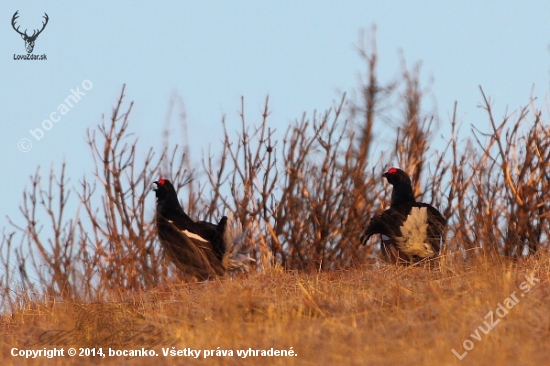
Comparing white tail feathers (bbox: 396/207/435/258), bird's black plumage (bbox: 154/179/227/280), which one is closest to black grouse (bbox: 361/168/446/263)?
white tail feathers (bbox: 396/207/435/258)

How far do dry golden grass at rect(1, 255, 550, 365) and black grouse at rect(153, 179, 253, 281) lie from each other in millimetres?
1330

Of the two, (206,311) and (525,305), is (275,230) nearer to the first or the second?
(206,311)

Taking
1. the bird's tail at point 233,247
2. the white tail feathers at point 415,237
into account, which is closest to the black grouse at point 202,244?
the bird's tail at point 233,247

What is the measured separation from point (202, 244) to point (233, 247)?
1.09ft

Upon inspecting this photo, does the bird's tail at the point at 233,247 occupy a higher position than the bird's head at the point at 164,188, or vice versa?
the bird's head at the point at 164,188

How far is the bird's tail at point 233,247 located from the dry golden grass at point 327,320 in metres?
1.39

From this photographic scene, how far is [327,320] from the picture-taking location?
6238 millimetres

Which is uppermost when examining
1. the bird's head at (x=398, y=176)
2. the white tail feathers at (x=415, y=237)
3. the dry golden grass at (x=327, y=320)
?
the bird's head at (x=398, y=176)

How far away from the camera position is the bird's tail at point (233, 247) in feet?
32.0

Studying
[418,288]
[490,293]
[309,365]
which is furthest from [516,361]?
[418,288]

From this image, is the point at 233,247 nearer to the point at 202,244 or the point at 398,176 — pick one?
the point at 202,244

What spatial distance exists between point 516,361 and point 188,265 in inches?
210

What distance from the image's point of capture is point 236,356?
5.52 m

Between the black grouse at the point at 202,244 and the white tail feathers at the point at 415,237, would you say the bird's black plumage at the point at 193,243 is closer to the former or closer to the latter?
the black grouse at the point at 202,244
